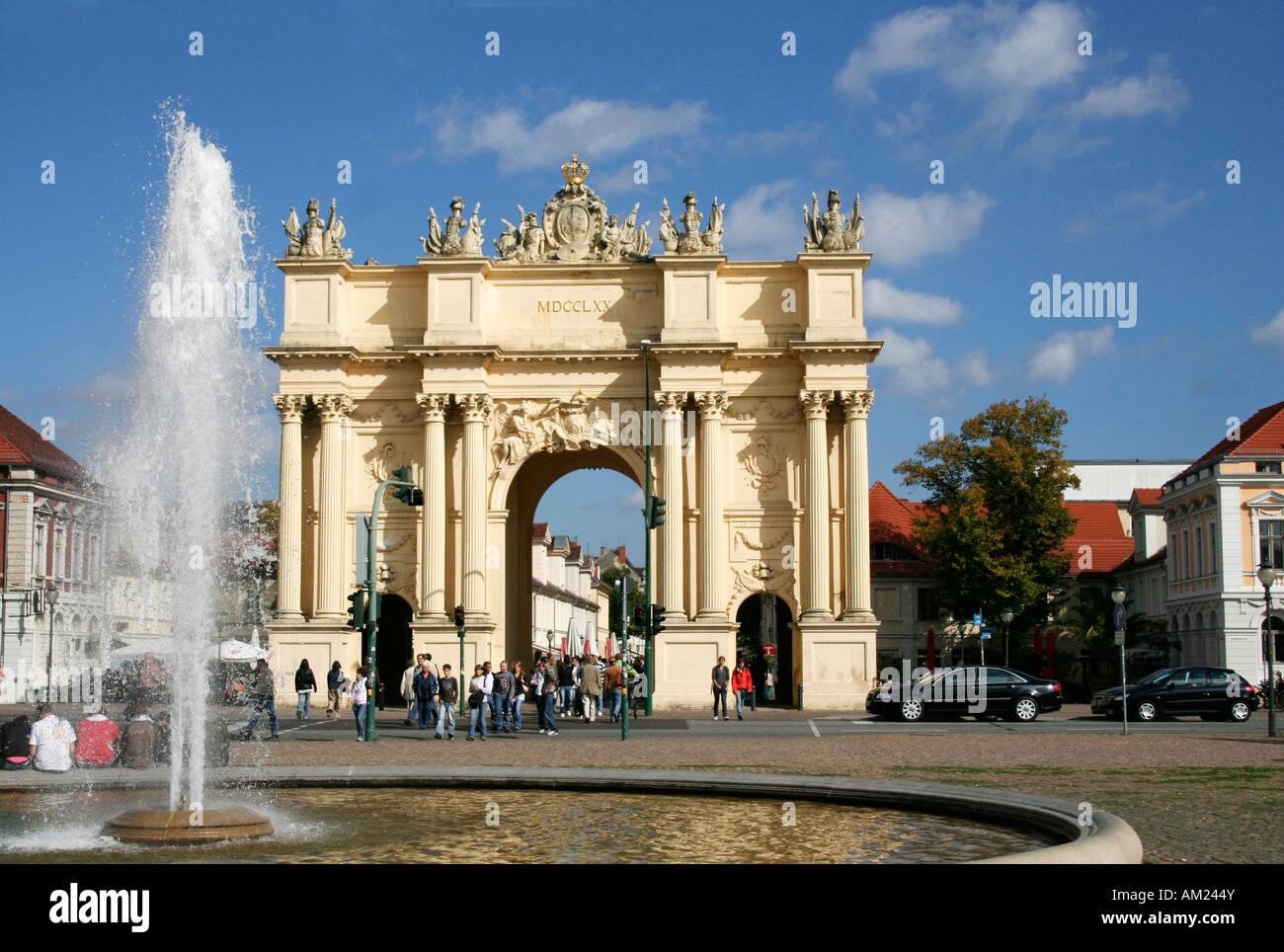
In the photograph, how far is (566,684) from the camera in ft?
135

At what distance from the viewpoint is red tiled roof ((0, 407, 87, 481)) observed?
6078cm

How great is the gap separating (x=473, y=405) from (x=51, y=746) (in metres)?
29.1

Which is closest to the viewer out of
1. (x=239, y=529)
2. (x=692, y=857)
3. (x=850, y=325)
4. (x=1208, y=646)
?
(x=692, y=857)

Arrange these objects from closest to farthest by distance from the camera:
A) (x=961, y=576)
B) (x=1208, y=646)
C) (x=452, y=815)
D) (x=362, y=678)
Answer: (x=452, y=815) → (x=362, y=678) → (x=1208, y=646) → (x=961, y=576)

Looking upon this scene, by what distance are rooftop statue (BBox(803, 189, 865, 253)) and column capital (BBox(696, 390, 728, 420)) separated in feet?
19.8

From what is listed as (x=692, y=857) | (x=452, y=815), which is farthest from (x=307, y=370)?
(x=692, y=857)

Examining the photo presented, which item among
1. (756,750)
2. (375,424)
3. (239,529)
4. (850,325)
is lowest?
(756,750)

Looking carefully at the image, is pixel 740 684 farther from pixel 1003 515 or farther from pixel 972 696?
pixel 1003 515

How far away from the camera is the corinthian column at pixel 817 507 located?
4681 centimetres

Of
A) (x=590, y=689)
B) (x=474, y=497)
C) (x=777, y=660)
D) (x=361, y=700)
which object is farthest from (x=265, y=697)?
(x=777, y=660)

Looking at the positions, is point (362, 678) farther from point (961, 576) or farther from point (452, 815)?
point (961, 576)

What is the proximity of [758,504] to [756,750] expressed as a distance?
899 inches

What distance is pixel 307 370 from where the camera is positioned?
47.7 m

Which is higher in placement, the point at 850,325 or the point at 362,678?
the point at 850,325
